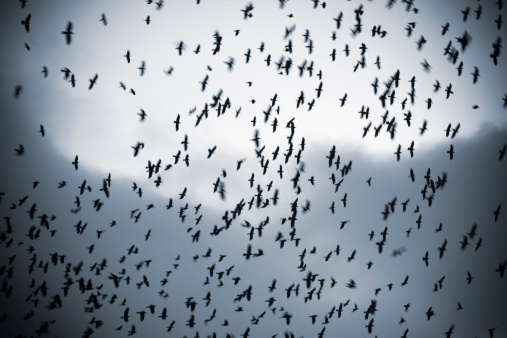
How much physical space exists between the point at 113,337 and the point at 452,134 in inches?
6773

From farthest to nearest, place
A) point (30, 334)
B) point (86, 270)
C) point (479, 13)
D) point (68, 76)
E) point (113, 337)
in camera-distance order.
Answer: point (86, 270), point (113, 337), point (30, 334), point (68, 76), point (479, 13)

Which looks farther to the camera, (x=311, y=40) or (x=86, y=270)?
(x=86, y=270)

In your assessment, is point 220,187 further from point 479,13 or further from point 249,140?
point 479,13

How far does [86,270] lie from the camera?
18575cm

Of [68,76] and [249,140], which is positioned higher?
[68,76]

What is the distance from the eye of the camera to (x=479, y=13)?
2581 centimetres

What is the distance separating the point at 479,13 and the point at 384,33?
5.97 m

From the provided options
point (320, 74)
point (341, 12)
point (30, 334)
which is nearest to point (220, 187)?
point (320, 74)

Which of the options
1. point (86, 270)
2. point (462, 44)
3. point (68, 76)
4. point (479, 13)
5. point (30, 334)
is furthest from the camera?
point (86, 270)

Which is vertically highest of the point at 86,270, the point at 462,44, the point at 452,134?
the point at 86,270

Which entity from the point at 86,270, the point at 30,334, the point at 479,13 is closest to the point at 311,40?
the point at 479,13

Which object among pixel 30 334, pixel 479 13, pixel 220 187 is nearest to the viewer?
pixel 479 13

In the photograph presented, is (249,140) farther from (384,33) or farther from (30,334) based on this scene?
(30,334)

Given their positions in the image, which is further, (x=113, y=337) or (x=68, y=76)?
(x=113, y=337)
